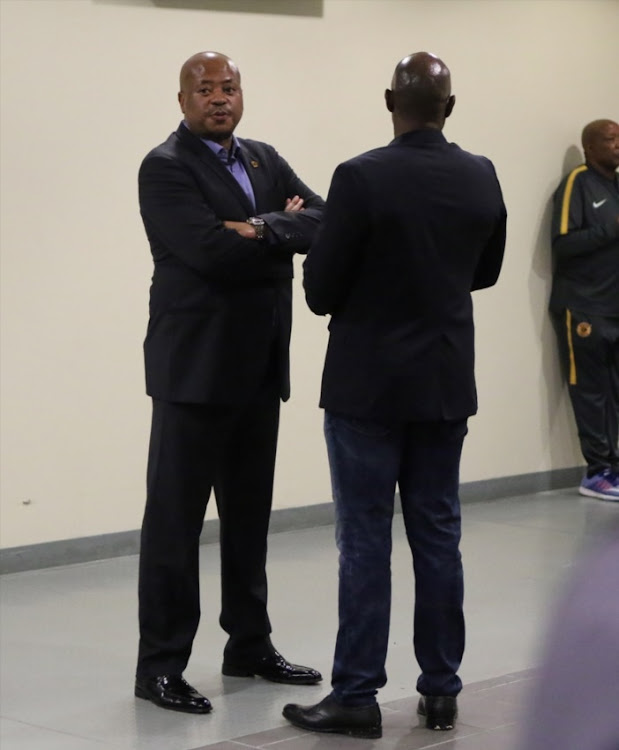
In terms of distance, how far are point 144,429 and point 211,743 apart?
2.37 m

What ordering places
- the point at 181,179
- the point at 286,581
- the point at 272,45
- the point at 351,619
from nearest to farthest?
the point at 351,619, the point at 181,179, the point at 286,581, the point at 272,45

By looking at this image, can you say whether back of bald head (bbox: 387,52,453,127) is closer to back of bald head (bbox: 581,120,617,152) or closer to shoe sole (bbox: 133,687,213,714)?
shoe sole (bbox: 133,687,213,714)

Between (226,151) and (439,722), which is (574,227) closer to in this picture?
(226,151)

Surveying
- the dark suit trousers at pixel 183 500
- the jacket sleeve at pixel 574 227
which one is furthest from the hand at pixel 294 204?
the jacket sleeve at pixel 574 227

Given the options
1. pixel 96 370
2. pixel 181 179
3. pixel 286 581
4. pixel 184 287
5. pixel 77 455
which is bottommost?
pixel 286 581

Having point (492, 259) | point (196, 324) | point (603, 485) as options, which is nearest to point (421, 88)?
point (492, 259)

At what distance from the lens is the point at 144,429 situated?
524 centimetres

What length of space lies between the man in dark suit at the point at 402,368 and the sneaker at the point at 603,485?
12.2 ft

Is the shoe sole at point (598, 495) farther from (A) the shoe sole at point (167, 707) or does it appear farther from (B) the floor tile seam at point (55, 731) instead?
(B) the floor tile seam at point (55, 731)

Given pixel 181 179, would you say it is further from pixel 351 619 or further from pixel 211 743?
pixel 211 743

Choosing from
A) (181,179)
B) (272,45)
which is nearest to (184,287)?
(181,179)

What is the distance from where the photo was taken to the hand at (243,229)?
3193mm

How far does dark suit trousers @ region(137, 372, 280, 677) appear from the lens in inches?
128

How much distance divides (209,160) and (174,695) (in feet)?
4.25
